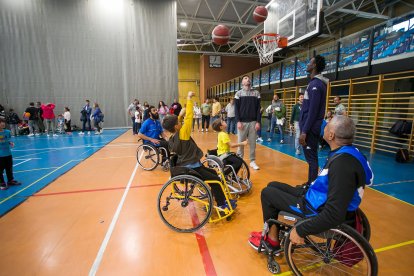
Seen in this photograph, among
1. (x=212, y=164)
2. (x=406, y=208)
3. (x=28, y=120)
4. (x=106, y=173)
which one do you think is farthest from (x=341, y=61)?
(x=28, y=120)

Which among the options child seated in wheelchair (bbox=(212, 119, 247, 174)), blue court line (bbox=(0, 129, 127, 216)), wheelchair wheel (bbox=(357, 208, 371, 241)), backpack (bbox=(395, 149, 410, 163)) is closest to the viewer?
wheelchair wheel (bbox=(357, 208, 371, 241))

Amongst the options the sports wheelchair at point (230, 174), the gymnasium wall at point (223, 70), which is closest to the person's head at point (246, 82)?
the sports wheelchair at point (230, 174)

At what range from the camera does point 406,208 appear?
260 cm

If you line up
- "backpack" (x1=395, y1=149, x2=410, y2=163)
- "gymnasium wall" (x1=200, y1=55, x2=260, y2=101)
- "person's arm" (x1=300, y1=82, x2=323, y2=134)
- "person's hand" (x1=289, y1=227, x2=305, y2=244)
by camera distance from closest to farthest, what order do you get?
"person's hand" (x1=289, y1=227, x2=305, y2=244)
"person's arm" (x1=300, y1=82, x2=323, y2=134)
"backpack" (x1=395, y1=149, x2=410, y2=163)
"gymnasium wall" (x1=200, y1=55, x2=260, y2=101)

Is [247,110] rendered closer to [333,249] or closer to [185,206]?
[185,206]

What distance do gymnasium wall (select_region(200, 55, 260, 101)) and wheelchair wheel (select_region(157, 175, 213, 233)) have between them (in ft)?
58.1

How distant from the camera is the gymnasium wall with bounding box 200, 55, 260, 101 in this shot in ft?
63.9

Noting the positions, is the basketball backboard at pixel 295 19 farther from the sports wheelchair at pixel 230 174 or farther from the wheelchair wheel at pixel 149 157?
the wheelchair wheel at pixel 149 157

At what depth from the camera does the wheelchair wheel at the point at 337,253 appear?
1.22 meters

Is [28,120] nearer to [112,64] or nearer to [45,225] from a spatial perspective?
[112,64]

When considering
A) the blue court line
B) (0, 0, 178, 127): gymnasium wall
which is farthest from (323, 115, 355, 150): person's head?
(0, 0, 178, 127): gymnasium wall

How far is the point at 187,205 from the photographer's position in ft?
7.70

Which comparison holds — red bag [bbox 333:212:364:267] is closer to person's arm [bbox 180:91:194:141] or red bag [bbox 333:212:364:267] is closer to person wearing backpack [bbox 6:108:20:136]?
person's arm [bbox 180:91:194:141]

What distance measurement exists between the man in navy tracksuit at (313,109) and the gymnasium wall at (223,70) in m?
17.4
